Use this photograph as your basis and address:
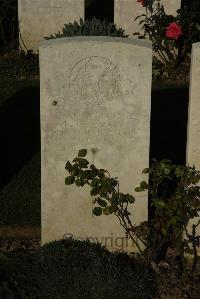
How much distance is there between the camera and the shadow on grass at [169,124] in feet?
25.1

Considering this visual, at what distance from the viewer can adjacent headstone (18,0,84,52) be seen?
10.6 m

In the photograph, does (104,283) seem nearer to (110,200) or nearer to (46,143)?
(110,200)

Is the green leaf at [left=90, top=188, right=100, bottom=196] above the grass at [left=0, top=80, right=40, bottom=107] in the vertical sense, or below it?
below

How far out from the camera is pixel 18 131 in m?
8.29

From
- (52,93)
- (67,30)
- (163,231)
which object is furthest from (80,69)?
(67,30)

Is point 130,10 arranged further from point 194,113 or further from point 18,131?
point 194,113

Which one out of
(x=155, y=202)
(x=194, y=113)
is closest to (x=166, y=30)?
(x=194, y=113)

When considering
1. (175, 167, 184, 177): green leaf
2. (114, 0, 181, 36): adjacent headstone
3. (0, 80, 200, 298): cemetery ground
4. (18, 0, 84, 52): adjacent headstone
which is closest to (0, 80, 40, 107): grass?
(0, 80, 200, 298): cemetery ground

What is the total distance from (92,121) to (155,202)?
77 cm

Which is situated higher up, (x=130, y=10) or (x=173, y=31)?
(x=130, y=10)

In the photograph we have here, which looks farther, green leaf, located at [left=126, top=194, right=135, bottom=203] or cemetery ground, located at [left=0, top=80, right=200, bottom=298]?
green leaf, located at [left=126, top=194, right=135, bottom=203]

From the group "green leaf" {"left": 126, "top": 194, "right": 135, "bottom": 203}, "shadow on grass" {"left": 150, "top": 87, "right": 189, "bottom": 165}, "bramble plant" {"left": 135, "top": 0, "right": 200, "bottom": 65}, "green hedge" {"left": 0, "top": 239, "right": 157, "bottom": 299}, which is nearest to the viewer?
"green hedge" {"left": 0, "top": 239, "right": 157, "bottom": 299}

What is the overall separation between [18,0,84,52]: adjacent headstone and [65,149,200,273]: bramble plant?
565 centimetres

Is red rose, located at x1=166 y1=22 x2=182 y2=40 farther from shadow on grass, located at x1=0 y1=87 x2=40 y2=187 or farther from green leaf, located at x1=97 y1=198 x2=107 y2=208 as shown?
green leaf, located at x1=97 y1=198 x2=107 y2=208
